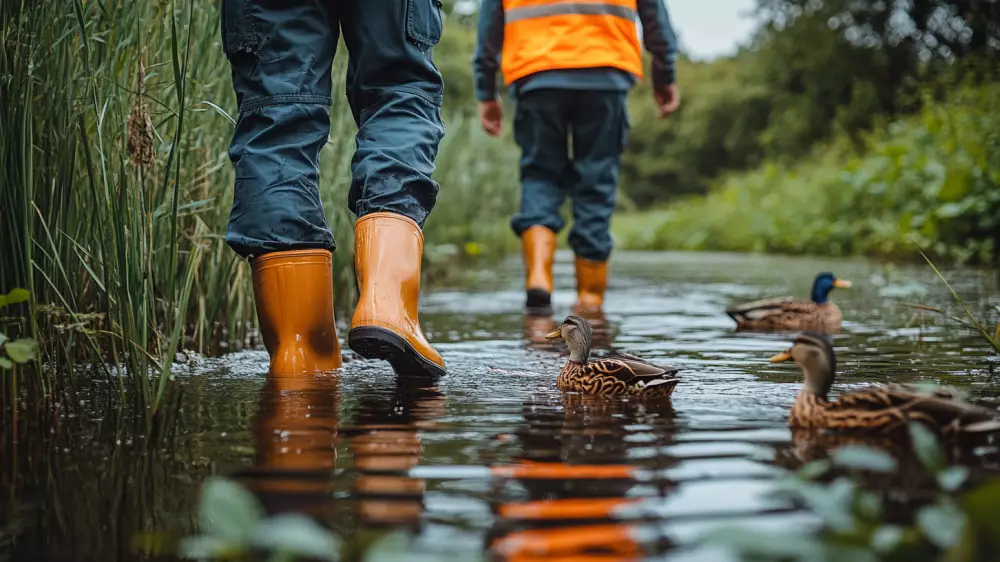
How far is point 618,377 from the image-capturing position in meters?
→ 3.24

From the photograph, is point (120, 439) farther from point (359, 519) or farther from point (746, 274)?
point (746, 274)

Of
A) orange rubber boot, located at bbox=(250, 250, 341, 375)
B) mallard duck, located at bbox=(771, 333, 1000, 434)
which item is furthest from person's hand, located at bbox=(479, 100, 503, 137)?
mallard duck, located at bbox=(771, 333, 1000, 434)

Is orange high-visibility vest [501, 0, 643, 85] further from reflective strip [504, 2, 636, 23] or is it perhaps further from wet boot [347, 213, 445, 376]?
wet boot [347, 213, 445, 376]

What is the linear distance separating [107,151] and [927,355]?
2723 millimetres

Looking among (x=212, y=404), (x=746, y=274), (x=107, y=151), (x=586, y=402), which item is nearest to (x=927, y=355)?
(x=586, y=402)

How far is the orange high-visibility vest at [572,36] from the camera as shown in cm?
643

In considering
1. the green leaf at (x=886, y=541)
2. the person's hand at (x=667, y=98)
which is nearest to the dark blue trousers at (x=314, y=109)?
the green leaf at (x=886, y=541)

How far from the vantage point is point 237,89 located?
3.65 meters

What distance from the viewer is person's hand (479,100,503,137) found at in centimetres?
705

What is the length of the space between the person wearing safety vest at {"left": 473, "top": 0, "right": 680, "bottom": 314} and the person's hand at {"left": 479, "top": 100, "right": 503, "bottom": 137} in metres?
0.01

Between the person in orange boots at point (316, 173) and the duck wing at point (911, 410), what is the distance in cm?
132

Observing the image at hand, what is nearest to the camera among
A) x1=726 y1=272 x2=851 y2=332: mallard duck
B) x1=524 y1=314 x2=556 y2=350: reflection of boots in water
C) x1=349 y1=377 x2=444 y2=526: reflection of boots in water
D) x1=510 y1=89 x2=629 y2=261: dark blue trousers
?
x1=349 y1=377 x2=444 y2=526: reflection of boots in water

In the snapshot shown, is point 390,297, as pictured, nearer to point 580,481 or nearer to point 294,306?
point 294,306

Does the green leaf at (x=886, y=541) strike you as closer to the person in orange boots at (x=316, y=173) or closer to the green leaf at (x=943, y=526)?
the green leaf at (x=943, y=526)
